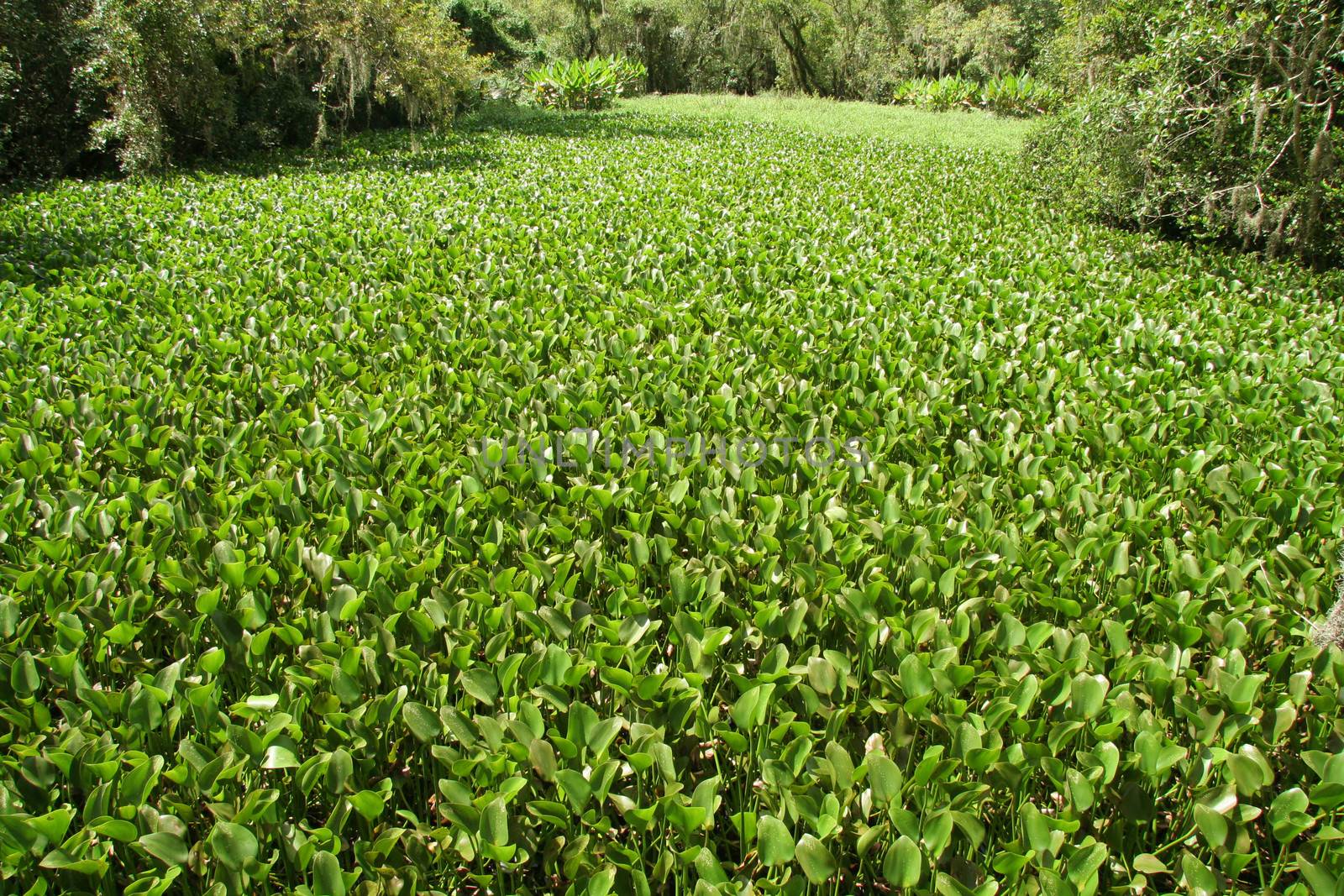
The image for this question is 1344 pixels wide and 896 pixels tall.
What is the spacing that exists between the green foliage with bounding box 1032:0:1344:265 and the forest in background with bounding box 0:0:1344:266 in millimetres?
21

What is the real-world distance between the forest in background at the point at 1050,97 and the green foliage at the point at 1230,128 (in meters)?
0.02

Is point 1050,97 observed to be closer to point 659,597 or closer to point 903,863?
point 659,597

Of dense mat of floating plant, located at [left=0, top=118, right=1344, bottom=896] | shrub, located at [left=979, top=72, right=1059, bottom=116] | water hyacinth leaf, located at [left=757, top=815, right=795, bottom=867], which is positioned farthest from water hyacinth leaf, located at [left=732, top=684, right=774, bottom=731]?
shrub, located at [left=979, top=72, right=1059, bottom=116]

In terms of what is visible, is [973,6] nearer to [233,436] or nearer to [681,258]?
[681,258]

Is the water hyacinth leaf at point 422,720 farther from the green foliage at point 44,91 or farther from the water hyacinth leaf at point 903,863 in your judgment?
the green foliage at point 44,91

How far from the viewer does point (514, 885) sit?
2023mm

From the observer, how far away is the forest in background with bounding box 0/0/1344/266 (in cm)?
750

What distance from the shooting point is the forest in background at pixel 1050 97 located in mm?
7500

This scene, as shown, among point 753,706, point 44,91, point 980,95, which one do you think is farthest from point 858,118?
point 753,706

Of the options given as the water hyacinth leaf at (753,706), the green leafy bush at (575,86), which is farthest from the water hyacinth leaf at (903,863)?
the green leafy bush at (575,86)

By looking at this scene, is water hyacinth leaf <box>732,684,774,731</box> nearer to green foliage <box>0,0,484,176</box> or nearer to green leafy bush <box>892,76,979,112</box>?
green foliage <box>0,0,484,176</box>

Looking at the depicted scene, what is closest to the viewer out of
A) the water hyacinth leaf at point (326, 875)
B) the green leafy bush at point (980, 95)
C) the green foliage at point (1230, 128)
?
the water hyacinth leaf at point (326, 875)

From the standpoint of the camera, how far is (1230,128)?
8109mm

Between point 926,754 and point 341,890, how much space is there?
1.23 meters
